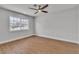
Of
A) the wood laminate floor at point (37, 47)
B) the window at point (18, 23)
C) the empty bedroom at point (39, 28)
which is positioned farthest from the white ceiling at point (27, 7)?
the wood laminate floor at point (37, 47)

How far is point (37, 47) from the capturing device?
134 centimetres

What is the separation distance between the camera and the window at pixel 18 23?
51.5 inches

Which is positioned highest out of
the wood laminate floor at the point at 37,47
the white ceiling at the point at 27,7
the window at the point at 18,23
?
the white ceiling at the point at 27,7

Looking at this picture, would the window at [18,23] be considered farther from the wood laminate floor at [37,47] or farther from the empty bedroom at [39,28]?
the wood laminate floor at [37,47]

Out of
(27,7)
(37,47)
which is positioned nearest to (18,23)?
(27,7)

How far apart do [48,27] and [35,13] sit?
0.30 m

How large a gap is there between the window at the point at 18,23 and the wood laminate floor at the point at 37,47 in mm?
190

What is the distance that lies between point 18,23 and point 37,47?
476mm

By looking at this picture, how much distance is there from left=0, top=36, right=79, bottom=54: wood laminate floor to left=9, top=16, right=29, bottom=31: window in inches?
7.5

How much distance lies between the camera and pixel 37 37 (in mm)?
1372
